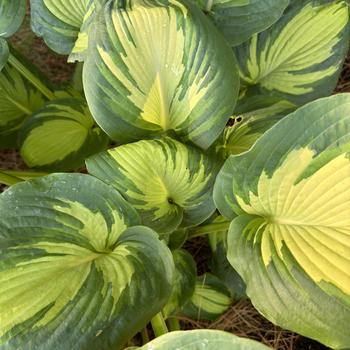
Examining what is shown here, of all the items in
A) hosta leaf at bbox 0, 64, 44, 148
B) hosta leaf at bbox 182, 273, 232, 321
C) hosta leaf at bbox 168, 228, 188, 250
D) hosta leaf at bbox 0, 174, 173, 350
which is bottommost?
hosta leaf at bbox 182, 273, 232, 321

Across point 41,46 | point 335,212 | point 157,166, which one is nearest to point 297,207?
point 335,212

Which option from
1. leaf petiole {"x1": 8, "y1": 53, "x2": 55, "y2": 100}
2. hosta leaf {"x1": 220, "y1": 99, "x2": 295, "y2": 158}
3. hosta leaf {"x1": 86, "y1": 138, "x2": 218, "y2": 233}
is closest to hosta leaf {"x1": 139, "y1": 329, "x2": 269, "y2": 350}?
hosta leaf {"x1": 86, "y1": 138, "x2": 218, "y2": 233}

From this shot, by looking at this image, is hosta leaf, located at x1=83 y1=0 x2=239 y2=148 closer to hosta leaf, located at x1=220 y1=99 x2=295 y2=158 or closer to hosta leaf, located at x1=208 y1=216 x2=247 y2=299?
hosta leaf, located at x1=220 y1=99 x2=295 y2=158

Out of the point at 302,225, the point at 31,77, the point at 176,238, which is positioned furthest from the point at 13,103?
the point at 302,225

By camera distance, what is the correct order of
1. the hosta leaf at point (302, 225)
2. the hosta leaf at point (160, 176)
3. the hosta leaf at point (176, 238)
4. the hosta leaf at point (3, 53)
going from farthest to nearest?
1. the hosta leaf at point (176, 238)
2. the hosta leaf at point (3, 53)
3. the hosta leaf at point (160, 176)
4. the hosta leaf at point (302, 225)

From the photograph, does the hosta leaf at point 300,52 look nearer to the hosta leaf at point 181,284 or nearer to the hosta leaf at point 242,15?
the hosta leaf at point 242,15

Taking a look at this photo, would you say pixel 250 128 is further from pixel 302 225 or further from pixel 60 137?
pixel 60 137

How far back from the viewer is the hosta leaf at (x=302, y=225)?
2.11 ft

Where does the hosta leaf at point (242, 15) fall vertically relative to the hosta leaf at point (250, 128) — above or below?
above

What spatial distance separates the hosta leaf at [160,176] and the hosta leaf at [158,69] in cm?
5

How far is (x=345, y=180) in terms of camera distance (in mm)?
647

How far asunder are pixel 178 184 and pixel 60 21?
401mm

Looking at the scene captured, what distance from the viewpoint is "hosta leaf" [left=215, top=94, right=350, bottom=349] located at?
0.64 meters

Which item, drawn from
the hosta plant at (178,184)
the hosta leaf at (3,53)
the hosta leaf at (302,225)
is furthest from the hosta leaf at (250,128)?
the hosta leaf at (3,53)
